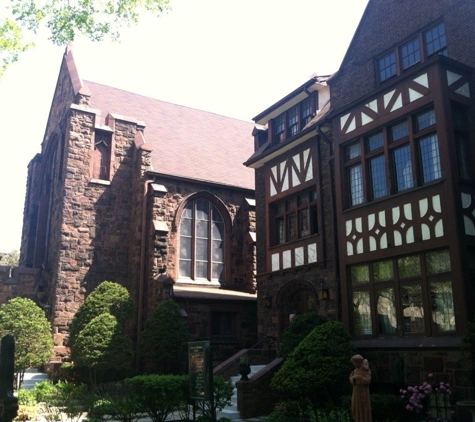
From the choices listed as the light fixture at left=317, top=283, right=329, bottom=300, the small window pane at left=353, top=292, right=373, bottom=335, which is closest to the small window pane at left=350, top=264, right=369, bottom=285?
the small window pane at left=353, top=292, right=373, bottom=335

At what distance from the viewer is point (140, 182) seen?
77.5 ft

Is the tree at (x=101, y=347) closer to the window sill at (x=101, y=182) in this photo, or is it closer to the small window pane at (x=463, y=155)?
the window sill at (x=101, y=182)

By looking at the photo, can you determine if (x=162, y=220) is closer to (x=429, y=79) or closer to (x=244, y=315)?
(x=244, y=315)

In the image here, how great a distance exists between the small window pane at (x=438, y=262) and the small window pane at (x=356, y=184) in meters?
2.85

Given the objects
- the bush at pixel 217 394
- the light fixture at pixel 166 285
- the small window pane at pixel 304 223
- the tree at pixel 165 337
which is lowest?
the bush at pixel 217 394

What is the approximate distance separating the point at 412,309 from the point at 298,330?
11.0ft

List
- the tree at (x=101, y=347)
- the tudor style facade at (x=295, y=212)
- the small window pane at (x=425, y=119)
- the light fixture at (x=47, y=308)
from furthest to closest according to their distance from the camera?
the light fixture at (x=47, y=308), the tree at (x=101, y=347), the tudor style facade at (x=295, y=212), the small window pane at (x=425, y=119)

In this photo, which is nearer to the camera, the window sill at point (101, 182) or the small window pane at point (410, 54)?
the small window pane at point (410, 54)

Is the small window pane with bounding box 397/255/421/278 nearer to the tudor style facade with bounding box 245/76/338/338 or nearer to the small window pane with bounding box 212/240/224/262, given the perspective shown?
the tudor style facade with bounding box 245/76/338/338

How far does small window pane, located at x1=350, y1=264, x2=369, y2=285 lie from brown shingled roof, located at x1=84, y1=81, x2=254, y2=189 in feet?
36.7

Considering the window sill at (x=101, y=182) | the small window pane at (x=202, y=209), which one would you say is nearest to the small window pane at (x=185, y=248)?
the small window pane at (x=202, y=209)

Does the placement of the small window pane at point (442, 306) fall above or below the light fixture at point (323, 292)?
below

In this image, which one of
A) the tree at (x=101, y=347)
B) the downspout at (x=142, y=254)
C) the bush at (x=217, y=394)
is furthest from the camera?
the downspout at (x=142, y=254)

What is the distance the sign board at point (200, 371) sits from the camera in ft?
37.1
